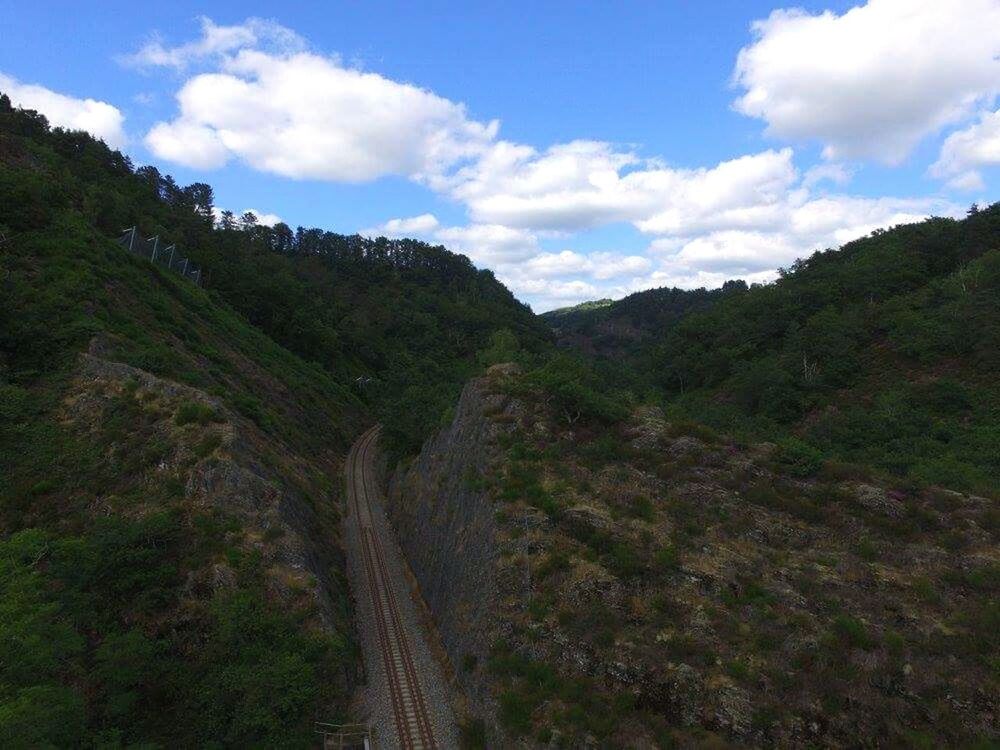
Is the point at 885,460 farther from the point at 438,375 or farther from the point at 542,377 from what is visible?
the point at 438,375

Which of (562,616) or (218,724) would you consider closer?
(218,724)

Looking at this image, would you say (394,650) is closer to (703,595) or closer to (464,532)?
(464,532)

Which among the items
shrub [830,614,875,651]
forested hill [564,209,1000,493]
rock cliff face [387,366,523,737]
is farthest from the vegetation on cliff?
forested hill [564,209,1000,493]

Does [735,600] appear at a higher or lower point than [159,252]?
lower

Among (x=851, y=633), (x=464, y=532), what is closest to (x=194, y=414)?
(x=464, y=532)

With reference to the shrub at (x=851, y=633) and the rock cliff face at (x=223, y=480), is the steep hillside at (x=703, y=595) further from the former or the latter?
the rock cliff face at (x=223, y=480)

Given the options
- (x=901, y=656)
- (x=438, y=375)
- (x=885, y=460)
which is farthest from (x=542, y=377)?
(x=438, y=375)

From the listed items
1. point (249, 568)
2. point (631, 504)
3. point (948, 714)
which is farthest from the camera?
point (631, 504)

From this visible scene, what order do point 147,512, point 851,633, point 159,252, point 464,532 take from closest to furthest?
1. point 851,633
2. point 147,512
3. point 464,532
4. point 159,252
